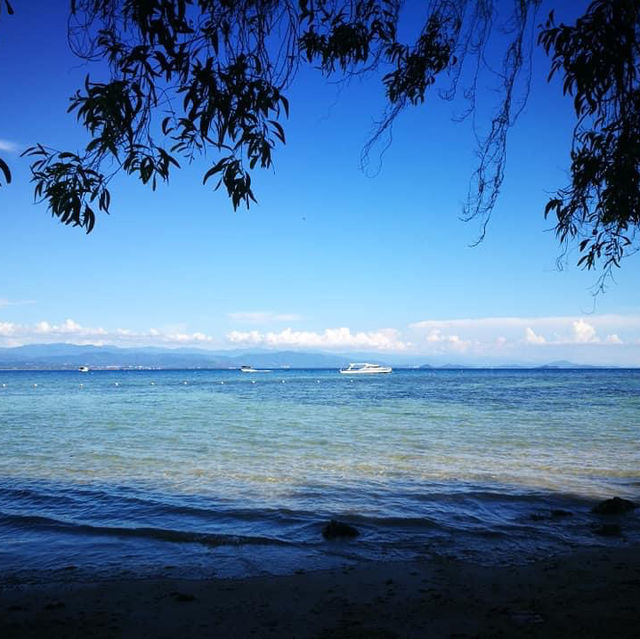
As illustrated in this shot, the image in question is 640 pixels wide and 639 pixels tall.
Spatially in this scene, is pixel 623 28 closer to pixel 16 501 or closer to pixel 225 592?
pixel 225 592

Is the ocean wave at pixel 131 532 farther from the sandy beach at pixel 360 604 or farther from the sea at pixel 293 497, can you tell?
the sandy beach at pixel 360 604

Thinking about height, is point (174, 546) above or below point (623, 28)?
below

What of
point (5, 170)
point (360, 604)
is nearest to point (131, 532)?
point (360, 604)

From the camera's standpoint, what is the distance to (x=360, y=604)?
17.6ft

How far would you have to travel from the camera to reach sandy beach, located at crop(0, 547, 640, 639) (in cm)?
475

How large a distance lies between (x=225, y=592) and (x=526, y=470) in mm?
10111

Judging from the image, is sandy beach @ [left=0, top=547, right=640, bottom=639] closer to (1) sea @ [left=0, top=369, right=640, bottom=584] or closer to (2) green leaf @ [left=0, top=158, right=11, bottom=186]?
(1) sea @ [left=0, top=369, right=640, bottom=584]

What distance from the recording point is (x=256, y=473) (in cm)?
1297

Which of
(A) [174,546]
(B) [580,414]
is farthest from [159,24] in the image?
(B) [580,414]

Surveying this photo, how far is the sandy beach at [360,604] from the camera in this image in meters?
4.75

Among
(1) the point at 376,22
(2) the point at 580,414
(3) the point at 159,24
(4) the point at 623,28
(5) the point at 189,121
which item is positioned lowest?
(2) the point at 580,414

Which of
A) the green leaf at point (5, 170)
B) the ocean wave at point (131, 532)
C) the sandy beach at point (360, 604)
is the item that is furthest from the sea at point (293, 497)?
the green leaf at point (5, 170)

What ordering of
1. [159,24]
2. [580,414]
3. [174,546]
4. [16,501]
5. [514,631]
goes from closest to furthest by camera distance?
1. [159,24]
2. [514,631]
3. [174,546]
4. [16,501]
5. [580,414]

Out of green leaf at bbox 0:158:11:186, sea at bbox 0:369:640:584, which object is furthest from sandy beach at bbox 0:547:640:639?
green leaf at bbox 0:158:11:186
